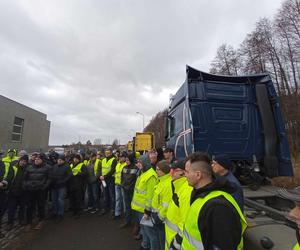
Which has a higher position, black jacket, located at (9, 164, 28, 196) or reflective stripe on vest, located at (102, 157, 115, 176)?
reflective stripe on vest, located at (102, 157, 115, 176)

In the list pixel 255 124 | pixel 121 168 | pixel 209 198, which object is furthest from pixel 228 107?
pixel 209 198

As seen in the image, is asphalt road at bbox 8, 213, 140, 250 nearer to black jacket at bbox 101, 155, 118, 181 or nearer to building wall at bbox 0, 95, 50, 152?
black jacket at bbox 101, 155, 118, 181

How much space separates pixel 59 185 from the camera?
24.0 feet

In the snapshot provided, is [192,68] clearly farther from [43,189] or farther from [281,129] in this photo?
[43,189]

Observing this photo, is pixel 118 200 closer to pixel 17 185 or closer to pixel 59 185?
pixel 59 185

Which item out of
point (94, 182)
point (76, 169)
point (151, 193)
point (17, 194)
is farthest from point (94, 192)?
point (151, 193)

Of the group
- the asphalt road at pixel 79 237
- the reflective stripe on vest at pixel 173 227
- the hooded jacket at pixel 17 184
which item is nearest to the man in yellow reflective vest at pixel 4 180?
the hooded jacket at pixel 17 184

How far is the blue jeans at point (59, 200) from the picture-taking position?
7340 millimetres

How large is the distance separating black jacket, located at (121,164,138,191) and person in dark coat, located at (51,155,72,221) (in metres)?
1.96

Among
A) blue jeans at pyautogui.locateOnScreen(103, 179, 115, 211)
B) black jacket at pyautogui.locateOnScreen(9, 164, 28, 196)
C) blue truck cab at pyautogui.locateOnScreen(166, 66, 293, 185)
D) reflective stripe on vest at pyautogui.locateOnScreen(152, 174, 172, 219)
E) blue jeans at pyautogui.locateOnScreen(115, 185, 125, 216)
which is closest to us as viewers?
reflective stripe on vest at pyautogui.locateOnScreen(152, 174, 172, 219)

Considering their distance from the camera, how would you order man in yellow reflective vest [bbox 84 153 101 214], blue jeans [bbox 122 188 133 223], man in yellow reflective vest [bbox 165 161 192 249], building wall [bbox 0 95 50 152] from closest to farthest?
man in yellow reflective vest [bbox 165 161 192 249], blue jeans [bbox 122 188 133 223], man in yellow reflective vest [bbox 84 153 101 214], building wall [bbox 0 95 50 152]

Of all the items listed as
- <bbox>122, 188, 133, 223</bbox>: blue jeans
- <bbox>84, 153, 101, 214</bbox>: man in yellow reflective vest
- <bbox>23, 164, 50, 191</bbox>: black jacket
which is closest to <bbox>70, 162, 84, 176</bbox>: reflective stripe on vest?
<bbox>84, 153, 101, 214</bbox>: man in yellow reflective vest

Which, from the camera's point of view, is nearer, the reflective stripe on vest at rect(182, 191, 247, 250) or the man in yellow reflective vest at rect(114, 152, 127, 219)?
the reflective stripe on vest at rect(182, 191, 247, 250)

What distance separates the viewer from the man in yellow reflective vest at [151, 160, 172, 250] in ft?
10.8
